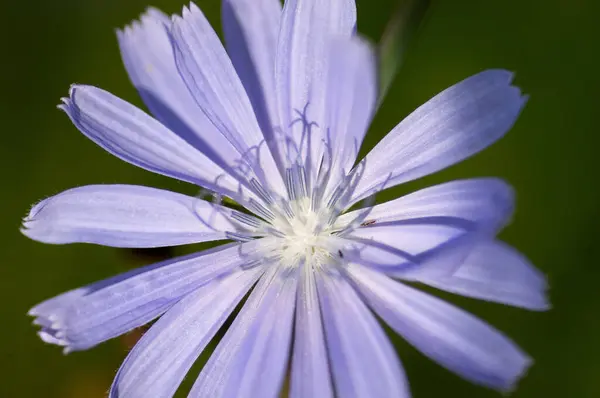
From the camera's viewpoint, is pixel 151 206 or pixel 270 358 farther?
pixel 151 206

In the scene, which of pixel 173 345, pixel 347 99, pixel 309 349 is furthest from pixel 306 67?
pixel 173 345

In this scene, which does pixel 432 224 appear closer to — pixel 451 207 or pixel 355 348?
→ pixel 451 207

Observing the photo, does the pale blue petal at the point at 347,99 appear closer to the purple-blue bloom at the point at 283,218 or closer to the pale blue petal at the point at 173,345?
the purple-blue bloom at the point at 283,218

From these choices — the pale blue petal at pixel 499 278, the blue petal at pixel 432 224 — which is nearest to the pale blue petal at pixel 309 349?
the blue petal at pixel 432 224

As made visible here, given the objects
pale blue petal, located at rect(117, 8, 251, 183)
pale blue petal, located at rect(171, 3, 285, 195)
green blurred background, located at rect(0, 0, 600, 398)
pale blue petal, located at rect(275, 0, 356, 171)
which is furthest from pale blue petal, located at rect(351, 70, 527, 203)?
green blurred background, located at rect(0, 0, 600, 398)

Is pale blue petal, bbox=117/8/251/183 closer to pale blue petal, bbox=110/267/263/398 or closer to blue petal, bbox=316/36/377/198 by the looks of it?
blue petal, bbox=316/36/377/198

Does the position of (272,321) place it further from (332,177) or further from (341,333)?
(332,177)

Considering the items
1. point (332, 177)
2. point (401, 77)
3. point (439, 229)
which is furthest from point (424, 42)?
point (439, 229)
